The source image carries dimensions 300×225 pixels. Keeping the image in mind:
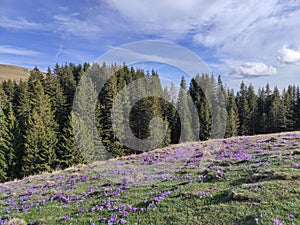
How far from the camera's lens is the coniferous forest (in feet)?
136

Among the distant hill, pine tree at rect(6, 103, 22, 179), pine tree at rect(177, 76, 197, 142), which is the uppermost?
the distant hill

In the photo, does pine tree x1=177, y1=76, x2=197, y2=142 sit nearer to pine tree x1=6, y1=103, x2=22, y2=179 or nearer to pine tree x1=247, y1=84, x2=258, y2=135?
pine tree x1=247, y1=84, x2=258, y2=135

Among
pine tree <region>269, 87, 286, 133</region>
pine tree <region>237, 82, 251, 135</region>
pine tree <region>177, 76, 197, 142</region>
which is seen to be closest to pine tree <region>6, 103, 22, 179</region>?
pine tree <region>177, 76, 197, 142</region>

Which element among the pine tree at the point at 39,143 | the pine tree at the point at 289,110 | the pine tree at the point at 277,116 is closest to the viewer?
the pine tree at the point at 39,143

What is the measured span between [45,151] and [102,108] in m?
15.2

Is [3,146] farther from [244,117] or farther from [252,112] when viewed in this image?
[252,112]

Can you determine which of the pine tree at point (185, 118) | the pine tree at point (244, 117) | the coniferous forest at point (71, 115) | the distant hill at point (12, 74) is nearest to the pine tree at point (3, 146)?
the coniferous forest at point (71, 115)

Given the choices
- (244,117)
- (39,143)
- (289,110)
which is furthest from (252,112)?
(39,143)

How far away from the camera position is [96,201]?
1052 cm

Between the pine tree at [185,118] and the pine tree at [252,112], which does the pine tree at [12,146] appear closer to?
the pine tree at [185,118]

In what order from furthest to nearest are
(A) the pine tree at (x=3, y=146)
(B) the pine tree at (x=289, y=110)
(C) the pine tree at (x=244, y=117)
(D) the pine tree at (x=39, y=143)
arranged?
(C) the pine tree at (x=244, y=117) → (B) the pine tree at (x=289, y=110) → (D) the pine tree at (x=39, y=143) → (A) the pine tree at (x=3, y=146)

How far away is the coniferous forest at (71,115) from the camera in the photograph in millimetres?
41594

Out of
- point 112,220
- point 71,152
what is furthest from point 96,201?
point 71,152

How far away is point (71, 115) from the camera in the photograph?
4284 cm
